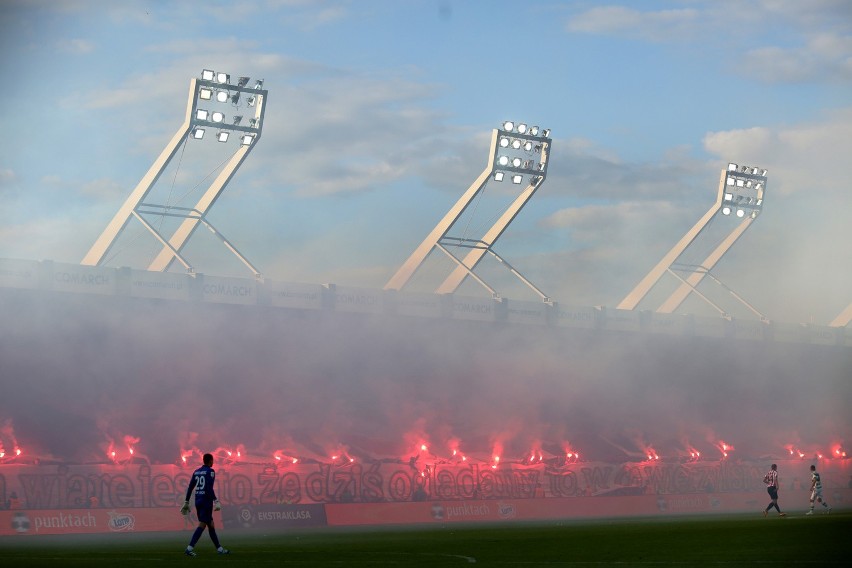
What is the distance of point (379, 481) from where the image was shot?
155ft

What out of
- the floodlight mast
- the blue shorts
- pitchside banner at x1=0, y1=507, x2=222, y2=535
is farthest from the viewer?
the floodlight mast

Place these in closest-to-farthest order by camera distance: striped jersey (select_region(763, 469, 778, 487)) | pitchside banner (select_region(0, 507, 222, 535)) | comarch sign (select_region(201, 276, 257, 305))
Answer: pitchside banner (select_region(0, 507, 222, 535)) → striped jersey (select_region(763, 469, 778, 487)) → comarch sign (select_region(201, 276, 257, 305))

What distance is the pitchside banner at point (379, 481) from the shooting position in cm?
3834

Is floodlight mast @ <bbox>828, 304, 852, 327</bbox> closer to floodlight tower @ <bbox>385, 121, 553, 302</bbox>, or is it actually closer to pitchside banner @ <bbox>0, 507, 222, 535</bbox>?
floodlight tower @ <bbox>385, 121, 553, 302</bbox>

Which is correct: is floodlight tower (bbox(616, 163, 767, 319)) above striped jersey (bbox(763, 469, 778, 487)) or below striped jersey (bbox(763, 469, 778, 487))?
above

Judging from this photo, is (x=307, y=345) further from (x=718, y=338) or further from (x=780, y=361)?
(x=780, y=361)

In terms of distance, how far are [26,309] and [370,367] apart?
16.9 meters

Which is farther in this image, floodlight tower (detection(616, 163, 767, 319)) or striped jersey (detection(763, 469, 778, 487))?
floodlight tower (detection(616, 163, 767, 319))

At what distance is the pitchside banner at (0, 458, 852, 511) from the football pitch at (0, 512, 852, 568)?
9.16 meters

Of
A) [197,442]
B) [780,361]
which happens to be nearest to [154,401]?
[197,442]

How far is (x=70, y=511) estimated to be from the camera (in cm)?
3528

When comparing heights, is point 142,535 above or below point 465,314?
below

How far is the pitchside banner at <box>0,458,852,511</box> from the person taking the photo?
126 ft

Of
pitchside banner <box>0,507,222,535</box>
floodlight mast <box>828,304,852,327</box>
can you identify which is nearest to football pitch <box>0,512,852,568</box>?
pitchside banner <box>0,507,222,535</box>
